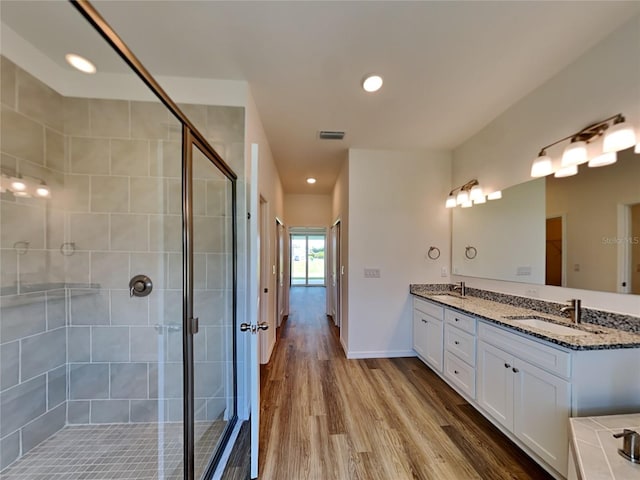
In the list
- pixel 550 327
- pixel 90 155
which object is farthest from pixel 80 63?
pixel 550 327

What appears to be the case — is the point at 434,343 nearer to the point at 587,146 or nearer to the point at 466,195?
the point at 466,195

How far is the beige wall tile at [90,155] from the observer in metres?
1.87

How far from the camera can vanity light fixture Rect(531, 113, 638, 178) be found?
1.58 metres

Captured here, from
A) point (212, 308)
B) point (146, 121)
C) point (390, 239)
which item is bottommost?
point (212, 308)

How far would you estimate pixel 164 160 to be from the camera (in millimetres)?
1920

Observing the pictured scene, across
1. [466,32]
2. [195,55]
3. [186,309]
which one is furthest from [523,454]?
[195,55]

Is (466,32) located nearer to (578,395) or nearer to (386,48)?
(386,48)

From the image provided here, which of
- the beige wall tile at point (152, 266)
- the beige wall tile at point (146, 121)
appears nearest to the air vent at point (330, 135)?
the beige wall tile at point (146, 121)

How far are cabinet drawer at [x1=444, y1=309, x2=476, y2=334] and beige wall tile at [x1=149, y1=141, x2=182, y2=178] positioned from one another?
104 inches

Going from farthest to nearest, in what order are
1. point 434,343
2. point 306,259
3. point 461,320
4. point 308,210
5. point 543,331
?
point 306,259, point 308,210, point 434,343, point 461,320, point 543,331

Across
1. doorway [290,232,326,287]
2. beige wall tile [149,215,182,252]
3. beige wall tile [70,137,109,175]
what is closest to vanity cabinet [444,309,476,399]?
beige wall tile [149,215,182,252]

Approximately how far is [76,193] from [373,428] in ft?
9.32

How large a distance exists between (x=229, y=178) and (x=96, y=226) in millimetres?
1009

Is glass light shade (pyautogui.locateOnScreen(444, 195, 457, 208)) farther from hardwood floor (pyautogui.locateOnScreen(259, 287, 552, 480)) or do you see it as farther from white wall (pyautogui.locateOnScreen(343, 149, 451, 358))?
hardwood floor (pyautogui.locateOnScreen(259, 287, 552, 480))
